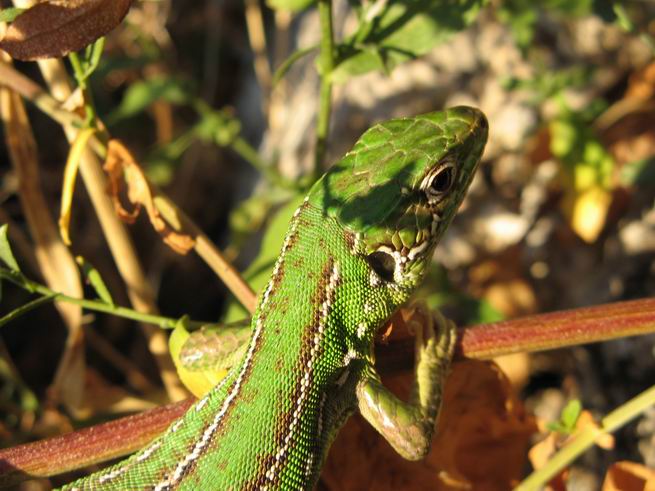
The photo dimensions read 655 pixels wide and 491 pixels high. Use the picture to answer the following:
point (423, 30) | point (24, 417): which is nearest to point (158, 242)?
point (24, 417)

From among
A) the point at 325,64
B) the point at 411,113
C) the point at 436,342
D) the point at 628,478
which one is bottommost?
the point at 628,478

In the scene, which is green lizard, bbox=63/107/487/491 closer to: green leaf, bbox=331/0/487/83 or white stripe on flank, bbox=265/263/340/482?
white stripe on flank, bbox=265/263/340/482

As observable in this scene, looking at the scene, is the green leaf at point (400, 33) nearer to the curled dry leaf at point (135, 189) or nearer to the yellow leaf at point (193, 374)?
the curled dry leaf at point (135, 189)

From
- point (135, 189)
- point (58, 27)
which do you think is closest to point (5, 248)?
point (135, 189)

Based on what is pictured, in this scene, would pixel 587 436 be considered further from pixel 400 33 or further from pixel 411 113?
pixel 411 113

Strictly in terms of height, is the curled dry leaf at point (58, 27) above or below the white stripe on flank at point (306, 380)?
above

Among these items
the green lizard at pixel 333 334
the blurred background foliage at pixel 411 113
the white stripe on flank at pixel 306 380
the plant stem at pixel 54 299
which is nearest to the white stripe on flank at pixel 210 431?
the green lizard at pixel 333 334

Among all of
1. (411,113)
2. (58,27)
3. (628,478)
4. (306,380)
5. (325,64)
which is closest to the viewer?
(58,27)
